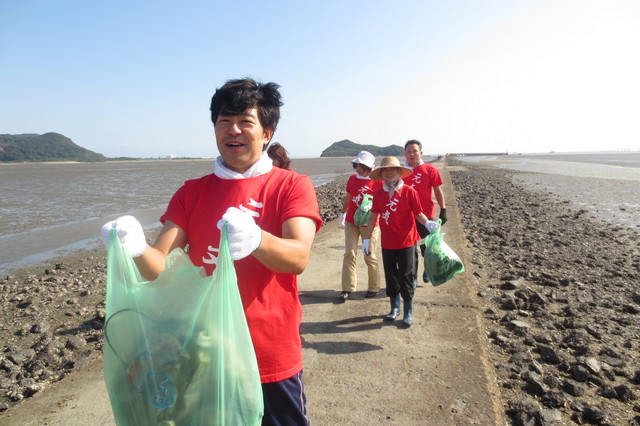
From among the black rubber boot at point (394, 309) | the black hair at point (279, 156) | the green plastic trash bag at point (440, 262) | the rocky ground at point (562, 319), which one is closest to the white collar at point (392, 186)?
the green plastic trash bag at point (440, 262)

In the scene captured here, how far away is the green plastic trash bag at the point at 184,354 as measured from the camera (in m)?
1.47

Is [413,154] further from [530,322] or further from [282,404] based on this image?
[282,404]

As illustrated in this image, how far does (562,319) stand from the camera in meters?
4.95

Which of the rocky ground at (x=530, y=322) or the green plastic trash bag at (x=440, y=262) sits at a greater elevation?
the green plastic trash bag at (x=440, y=262)

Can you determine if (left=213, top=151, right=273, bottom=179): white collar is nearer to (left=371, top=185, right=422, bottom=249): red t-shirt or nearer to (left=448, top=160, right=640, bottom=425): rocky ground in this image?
(left=448, top=160, right=640, bottom=425): rocky ground

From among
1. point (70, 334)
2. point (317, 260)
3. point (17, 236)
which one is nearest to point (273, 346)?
point (70, 334)

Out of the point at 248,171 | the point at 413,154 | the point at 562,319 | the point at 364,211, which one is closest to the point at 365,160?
the point at 364,211

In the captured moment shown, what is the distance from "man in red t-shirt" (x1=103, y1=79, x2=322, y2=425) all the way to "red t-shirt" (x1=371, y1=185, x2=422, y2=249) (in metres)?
2.79

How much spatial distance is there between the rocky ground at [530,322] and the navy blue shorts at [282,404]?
1.93 m

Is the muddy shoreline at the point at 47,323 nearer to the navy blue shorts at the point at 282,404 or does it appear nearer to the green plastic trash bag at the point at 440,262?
the navy blue shorts at the point at 282,404

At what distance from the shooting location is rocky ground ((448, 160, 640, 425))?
322 centimetres

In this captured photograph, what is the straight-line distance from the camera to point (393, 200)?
4.69 meters

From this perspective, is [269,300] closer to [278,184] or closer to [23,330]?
[278,184]

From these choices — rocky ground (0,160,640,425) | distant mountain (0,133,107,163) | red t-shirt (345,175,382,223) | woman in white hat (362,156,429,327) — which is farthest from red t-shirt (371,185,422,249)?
distant mountain (0,133,107,163)
